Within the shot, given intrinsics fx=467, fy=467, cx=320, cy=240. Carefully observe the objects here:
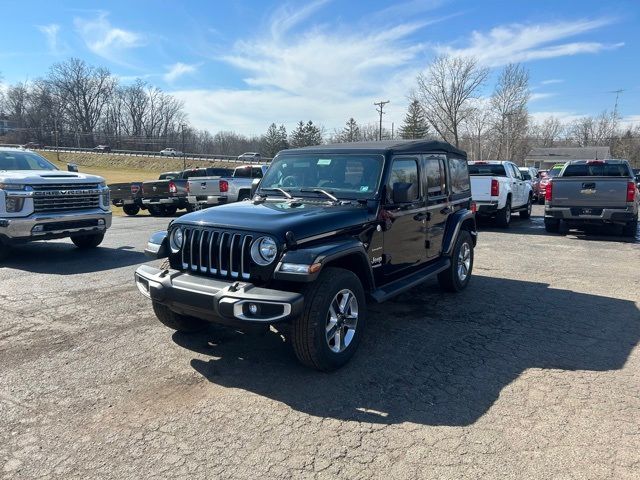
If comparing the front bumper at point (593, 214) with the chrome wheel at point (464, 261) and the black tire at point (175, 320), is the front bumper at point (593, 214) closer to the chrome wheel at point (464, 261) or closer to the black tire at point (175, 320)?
the chrome wheel at point (464, 261)

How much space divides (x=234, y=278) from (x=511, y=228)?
11914 millimetres

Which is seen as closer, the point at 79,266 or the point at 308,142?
the point at 79,266

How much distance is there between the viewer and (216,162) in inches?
2517

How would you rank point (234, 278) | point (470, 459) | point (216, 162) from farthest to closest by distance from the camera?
1. point (216, 162)
2. point (234, 278)
3. point (470, 459)

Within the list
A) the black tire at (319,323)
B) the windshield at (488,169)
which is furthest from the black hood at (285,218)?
the windshield at (488,169)

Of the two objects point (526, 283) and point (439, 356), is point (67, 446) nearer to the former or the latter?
point (439, 356)

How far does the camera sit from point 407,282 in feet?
16.1

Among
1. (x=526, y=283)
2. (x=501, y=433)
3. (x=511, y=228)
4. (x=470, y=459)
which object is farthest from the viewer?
(x=511, y=228)

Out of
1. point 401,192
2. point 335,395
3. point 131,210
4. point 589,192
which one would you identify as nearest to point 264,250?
point 335,395

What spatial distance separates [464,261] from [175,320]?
4.01 metres

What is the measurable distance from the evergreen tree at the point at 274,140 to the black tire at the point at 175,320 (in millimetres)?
87540

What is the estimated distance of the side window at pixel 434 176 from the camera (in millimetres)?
5574

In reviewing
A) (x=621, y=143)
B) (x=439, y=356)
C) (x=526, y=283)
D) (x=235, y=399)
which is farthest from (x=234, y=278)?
(x=621, y=143)

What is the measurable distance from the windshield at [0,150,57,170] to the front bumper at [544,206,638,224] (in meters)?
11.4
